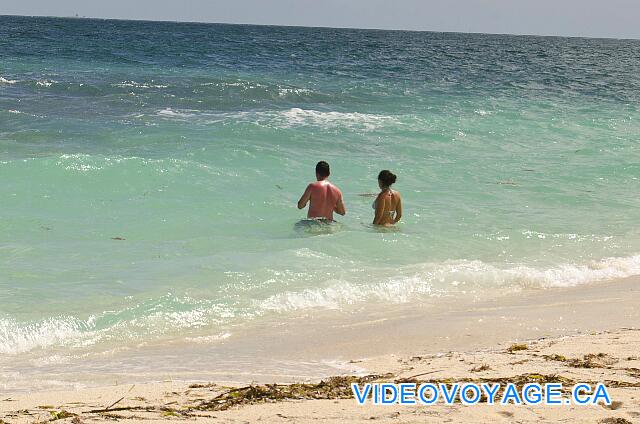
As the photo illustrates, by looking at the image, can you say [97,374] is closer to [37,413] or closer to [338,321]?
→ [37,413]

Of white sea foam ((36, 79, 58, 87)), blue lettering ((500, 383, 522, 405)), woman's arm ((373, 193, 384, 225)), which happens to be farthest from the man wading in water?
white sea foam ((36, 79, 58, 87))

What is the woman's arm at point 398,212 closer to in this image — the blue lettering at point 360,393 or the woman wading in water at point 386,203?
the woman wading in water at point 386,203

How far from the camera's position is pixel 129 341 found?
584cm

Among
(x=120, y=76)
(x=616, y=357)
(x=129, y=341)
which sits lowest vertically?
(x=129, y=341)

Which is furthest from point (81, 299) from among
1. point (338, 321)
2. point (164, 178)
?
point (164, 178)

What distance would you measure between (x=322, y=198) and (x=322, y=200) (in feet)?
0.09

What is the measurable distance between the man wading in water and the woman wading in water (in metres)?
0.48

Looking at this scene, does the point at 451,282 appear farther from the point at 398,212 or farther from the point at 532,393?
the point at 532,393

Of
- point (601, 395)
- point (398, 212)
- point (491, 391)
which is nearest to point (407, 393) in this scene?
point (491, 391)

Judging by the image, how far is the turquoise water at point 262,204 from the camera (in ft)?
22.6

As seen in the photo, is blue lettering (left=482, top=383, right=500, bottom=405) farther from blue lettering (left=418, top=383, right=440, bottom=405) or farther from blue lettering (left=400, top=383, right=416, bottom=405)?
blue lettering (left=400, top=383, right=416, bottom=405)

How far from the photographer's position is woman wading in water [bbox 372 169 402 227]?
9.52 m

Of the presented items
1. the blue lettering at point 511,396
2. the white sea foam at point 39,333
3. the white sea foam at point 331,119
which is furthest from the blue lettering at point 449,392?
the white sea foam at point 331,119

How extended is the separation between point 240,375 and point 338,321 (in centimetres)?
163
